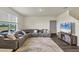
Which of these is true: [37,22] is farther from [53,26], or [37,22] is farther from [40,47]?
[40,47]

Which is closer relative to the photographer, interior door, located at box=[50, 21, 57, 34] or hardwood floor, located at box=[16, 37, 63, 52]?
hardwood floor, located at box=[16, 37, 63, 52]

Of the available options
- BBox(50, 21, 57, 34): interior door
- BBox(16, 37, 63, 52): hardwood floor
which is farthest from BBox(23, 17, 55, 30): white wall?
BBox(16, 37, 63, 52): hardwood floor

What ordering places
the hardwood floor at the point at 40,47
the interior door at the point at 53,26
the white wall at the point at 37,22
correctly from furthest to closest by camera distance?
the interior door at the point at 53,26 < the white wall at the point at 37,22 < the hardwood floor at the point at 40,47

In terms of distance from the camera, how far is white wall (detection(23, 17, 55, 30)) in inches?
456

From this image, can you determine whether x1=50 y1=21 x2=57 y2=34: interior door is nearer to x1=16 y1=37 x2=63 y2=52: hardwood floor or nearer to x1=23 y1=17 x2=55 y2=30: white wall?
x1=23 y1=17 x2=55 y2=30: white wall

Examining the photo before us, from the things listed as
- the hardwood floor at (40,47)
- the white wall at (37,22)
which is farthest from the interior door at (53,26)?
the hardwood floor at (40,47)

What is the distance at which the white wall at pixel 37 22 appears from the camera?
38.0 ft

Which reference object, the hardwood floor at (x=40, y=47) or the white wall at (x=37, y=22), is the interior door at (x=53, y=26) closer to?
the white wall at (x=37, y=22)

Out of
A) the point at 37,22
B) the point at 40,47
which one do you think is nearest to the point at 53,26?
the point at 37,22

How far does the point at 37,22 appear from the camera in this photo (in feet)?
38.2
